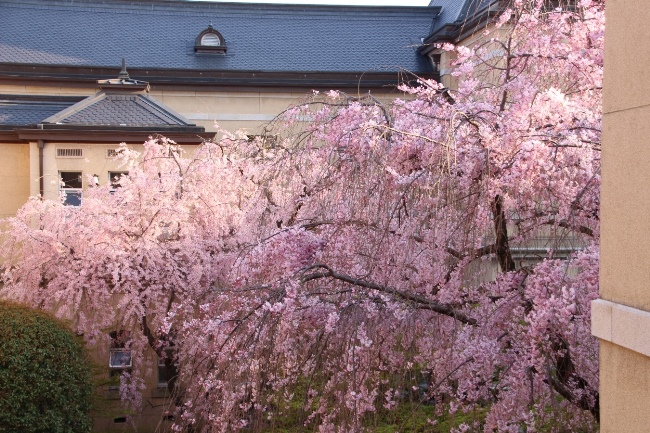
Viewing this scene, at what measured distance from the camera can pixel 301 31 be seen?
76.5ft

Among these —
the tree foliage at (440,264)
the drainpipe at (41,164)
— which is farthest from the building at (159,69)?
the tree foliage at (440,264)

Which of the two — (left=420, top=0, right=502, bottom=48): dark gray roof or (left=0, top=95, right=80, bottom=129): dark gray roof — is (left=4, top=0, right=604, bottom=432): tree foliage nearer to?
(left=0, top=95, right=80, bottom=129): dark gray roof

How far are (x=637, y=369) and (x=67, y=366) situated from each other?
328 inches

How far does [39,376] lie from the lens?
32.1 feet

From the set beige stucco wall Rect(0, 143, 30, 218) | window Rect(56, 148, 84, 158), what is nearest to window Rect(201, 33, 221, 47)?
beige stucco wall Rect(0, 143, 30, 218)

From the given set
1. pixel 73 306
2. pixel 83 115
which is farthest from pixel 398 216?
pixel 83 115

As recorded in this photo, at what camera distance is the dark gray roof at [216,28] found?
2117 centimetres

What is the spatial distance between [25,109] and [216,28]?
7.09 metres

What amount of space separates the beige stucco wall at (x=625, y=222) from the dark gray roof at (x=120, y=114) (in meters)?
12.4

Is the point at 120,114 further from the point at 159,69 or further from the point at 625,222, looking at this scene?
the point at 625,222

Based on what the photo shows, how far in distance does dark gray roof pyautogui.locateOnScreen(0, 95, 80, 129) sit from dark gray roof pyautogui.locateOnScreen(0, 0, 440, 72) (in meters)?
1.61

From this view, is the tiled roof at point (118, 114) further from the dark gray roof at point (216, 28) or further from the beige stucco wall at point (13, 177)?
the dark gray roof at point (216, 28)

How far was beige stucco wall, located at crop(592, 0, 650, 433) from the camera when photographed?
318 cm

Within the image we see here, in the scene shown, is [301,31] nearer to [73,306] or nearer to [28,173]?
[28,173]
